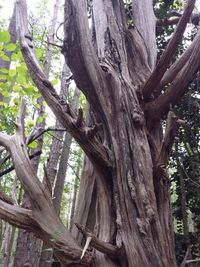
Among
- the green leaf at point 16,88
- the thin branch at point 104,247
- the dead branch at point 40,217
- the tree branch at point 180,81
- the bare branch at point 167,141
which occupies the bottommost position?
the thin branch at point 104,247

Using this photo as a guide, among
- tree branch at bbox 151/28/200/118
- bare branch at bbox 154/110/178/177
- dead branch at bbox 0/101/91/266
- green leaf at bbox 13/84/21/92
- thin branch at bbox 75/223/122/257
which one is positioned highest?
green leaf at bbox 13/84/21/92

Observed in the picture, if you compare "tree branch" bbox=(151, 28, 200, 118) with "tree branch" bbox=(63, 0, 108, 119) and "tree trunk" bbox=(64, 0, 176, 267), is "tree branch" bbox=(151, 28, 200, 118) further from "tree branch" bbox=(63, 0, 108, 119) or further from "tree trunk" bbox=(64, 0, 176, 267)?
"tree branch" bbox=(63, 0, 108, 119)

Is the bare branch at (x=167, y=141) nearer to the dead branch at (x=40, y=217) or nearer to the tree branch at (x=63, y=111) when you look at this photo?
the tree branch at (x=63, y=111)

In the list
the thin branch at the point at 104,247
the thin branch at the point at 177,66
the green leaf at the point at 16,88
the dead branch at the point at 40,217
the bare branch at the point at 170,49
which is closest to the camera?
the thin branch at the point at 104,247

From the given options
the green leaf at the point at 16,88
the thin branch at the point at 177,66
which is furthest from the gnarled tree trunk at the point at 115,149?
the green leaf at the point at 16,88

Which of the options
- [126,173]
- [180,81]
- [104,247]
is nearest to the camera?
[104,247]

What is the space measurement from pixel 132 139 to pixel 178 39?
0.64 meters

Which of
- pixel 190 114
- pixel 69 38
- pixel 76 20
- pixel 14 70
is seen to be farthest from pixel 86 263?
pixel 190 114

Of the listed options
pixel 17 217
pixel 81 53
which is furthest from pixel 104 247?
pixel 81 53

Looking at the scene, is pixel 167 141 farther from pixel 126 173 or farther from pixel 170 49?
pixel 170 49

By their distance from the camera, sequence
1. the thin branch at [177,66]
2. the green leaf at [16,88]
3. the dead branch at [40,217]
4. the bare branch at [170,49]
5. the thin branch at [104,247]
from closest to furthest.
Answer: the thin branch at [104,247], the dead branch at [40,217], the bare branch at [170,49], the thin branch at [177,66], the green leaf at [16,88]

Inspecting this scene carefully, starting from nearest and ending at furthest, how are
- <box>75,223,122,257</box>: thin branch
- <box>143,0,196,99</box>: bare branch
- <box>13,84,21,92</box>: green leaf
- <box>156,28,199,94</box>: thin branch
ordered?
<box>75,223,122,257</box>: thin branch
<box>143,0,196,99</box>: bare branch
<box>156,28,199,94</box>: thin branch
<box>13,84,21,92</box>: green leaf

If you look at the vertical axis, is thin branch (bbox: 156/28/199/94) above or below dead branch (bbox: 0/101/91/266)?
above

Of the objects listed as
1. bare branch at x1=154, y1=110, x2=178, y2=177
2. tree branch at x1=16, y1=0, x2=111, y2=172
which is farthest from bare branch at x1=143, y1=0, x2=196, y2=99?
tree branch at x1=16, y1=0, x2=111, y2=172
